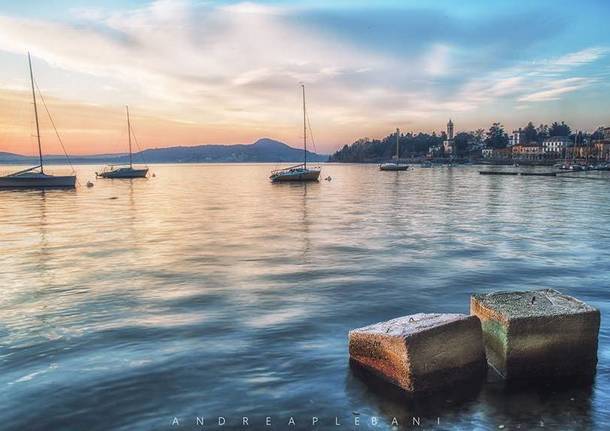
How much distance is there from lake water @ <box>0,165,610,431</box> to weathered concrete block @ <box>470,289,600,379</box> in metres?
0.36

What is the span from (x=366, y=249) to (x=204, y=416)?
16.1m


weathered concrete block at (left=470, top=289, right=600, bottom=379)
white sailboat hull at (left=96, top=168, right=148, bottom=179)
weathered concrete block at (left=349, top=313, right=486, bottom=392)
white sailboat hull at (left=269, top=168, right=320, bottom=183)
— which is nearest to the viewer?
weathered concrete block at (left=349, top=313, right=486, bottom=392)

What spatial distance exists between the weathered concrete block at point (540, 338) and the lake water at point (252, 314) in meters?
0.36

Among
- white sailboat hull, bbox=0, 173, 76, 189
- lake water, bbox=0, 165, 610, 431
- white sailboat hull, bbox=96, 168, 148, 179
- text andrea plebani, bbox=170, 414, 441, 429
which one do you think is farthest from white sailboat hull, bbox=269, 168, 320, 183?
text andrea plebani, bbox=170, 414, 441, 429

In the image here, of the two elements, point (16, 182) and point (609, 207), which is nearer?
point (609, 207)

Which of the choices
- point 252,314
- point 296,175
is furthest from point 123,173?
point 252,314

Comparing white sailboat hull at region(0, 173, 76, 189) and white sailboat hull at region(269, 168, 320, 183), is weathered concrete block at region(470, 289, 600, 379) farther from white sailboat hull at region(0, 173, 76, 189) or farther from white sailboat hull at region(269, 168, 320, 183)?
white sailboat hull at region(269, 168, 320, 183)

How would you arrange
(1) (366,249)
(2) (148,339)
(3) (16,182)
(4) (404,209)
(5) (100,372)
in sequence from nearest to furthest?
(5) (100,372) → (2) (148,339) → (1) (366,249) → (4) (404,209) → (3) (16,182)

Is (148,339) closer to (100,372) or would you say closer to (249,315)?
(100,372)

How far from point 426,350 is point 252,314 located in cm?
608

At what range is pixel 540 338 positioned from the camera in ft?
25.7

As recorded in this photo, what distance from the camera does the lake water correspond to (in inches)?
295

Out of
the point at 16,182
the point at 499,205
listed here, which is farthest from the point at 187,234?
the point at 16,182

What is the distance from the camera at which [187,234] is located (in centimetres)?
2912
